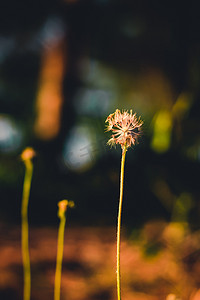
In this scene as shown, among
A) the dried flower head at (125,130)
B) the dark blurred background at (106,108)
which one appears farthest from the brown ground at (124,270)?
the dried flower head at (125,130)

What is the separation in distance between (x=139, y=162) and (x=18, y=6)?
8.17 feet

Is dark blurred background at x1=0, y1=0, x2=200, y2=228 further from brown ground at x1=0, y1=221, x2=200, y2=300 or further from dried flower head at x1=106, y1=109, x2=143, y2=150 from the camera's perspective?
dried flower head at x1=106, y1=109, x2=143, y2=150

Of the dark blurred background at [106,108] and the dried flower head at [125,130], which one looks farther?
the dark blurred background at [106,108]

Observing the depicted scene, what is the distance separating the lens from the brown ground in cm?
91

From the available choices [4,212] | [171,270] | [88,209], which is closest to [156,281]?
[171,270]

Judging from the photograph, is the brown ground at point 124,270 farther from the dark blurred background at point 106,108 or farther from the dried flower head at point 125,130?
the dried flower head at point 125,130

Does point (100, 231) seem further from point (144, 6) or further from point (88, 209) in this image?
point (144, 6)

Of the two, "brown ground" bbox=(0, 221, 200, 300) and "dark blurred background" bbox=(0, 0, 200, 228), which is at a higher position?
"dark blurred background" bbox=(0, 0, 200, 228)

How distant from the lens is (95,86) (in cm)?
366

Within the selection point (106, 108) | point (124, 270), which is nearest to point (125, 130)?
point (124, 270)

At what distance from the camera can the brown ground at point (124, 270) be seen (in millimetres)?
911

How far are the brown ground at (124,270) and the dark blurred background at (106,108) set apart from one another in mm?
87

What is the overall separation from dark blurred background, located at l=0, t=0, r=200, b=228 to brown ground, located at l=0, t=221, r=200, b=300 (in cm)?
9

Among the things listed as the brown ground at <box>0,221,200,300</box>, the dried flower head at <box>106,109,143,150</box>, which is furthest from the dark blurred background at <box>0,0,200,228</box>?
the dried flower head at <box>106,109,143,150</box>
